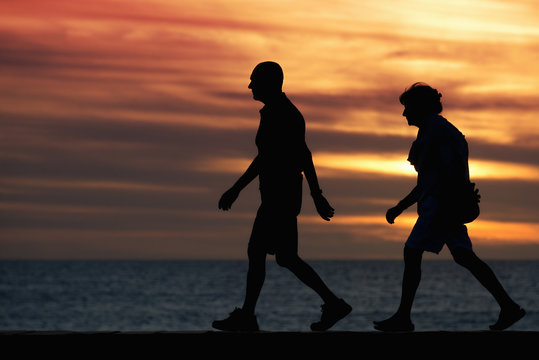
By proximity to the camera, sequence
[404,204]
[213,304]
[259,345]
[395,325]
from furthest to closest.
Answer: [213,304]
[404,204]
[395,325]
[259,345]

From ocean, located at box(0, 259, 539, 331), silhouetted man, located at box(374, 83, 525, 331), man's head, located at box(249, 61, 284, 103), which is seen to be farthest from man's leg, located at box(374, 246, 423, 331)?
ocean, located at box(0, 259, 539, 331)

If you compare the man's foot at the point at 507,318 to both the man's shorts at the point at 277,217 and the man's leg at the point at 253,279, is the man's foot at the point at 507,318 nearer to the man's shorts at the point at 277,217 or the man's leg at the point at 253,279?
the man's shorts at the point at 277,217

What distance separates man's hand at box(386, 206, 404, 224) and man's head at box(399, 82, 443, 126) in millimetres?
660

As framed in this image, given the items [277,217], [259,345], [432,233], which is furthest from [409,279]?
[259,345]

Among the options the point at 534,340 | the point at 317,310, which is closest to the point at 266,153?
the point at 534,340

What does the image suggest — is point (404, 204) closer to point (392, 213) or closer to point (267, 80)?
point (392, 213)

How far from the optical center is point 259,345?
21.8 feet

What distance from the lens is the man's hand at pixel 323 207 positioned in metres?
7.56

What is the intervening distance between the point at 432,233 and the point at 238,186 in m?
1.46

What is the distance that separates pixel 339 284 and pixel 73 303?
1436 inches

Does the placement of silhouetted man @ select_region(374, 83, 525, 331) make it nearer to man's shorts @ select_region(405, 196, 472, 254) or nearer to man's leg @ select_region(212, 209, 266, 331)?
man's shorts @ select_region(405, 196, 472, 254)

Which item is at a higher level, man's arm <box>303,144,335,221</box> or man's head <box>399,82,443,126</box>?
man's head <box>399,82,443,126</box>

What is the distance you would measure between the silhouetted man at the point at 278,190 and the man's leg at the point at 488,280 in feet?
3.00

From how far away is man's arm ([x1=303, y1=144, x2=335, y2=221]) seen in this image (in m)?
7.56
